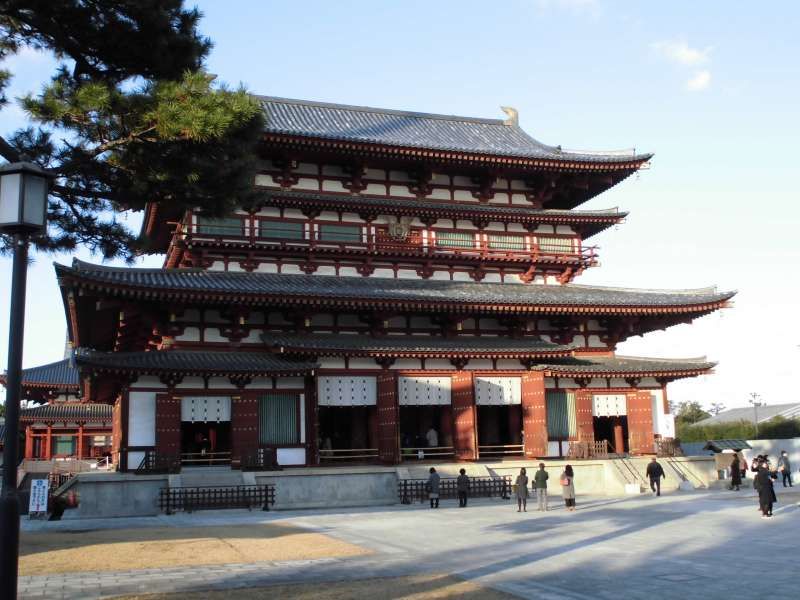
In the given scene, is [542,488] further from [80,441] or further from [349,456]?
[80,441]

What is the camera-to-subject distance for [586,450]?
107ft

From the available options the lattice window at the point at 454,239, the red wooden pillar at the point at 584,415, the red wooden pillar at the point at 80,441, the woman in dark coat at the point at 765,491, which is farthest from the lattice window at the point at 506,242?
the red wooden pillar at the point at 80,441

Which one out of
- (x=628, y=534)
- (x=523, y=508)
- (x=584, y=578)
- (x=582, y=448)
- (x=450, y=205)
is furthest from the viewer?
(x=450, y=205)

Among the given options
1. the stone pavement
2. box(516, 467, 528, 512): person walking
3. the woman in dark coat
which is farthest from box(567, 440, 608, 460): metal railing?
the woman in dark coat

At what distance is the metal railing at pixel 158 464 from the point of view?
27.5 metres

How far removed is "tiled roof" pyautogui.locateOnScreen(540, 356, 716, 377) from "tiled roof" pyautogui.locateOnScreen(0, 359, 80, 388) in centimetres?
3650

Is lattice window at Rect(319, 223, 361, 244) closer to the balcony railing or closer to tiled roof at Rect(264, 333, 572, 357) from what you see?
the balcony railing

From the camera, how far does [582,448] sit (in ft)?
107

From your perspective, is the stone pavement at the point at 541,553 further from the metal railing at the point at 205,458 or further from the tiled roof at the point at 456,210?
the tiled roof at the point at 456,210

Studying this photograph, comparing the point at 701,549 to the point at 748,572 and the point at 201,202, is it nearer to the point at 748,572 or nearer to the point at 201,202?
the point at 748,572

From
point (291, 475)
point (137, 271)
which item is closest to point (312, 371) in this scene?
point (291, 475)

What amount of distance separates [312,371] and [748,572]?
19.1m

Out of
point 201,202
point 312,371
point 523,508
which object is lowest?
point 523,508

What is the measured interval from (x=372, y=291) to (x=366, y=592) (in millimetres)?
20525
